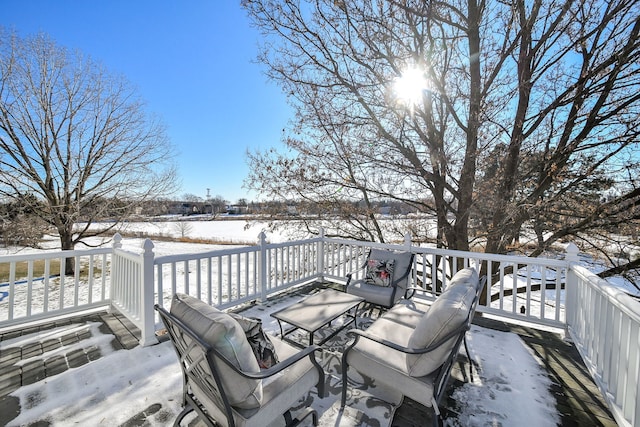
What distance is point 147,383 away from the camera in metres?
2.35

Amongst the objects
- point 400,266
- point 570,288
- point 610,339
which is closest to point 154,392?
point 400,266

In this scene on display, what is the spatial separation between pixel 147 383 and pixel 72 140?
900cm

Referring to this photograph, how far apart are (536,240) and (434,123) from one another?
11.5 feet

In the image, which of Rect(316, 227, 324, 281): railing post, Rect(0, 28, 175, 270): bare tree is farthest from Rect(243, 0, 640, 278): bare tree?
Rect(0, 28, 175, 270): bare tree

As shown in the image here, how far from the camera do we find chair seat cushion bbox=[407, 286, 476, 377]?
1621mm

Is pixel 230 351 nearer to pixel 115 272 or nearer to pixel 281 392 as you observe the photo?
pixel 281 392

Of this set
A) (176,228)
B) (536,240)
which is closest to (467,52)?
(536,240)

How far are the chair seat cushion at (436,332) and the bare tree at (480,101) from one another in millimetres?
4371

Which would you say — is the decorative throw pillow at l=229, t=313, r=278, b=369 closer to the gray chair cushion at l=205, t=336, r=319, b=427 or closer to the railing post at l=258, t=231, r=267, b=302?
the gray chair cushion at l=205, t=336, r=319, b=427

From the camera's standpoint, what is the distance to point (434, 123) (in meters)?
5.99

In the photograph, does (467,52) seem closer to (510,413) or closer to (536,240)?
(536,240)

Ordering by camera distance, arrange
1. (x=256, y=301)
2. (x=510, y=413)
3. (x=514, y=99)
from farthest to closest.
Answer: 1. (x=514, y=99)
2. (x=256, y=301)
3. (x=510, y=413)

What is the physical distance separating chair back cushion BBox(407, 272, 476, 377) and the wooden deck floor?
1.90ft

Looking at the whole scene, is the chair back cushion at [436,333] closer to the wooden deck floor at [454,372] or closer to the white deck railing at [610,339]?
the wooden deck floor at [454,372]
